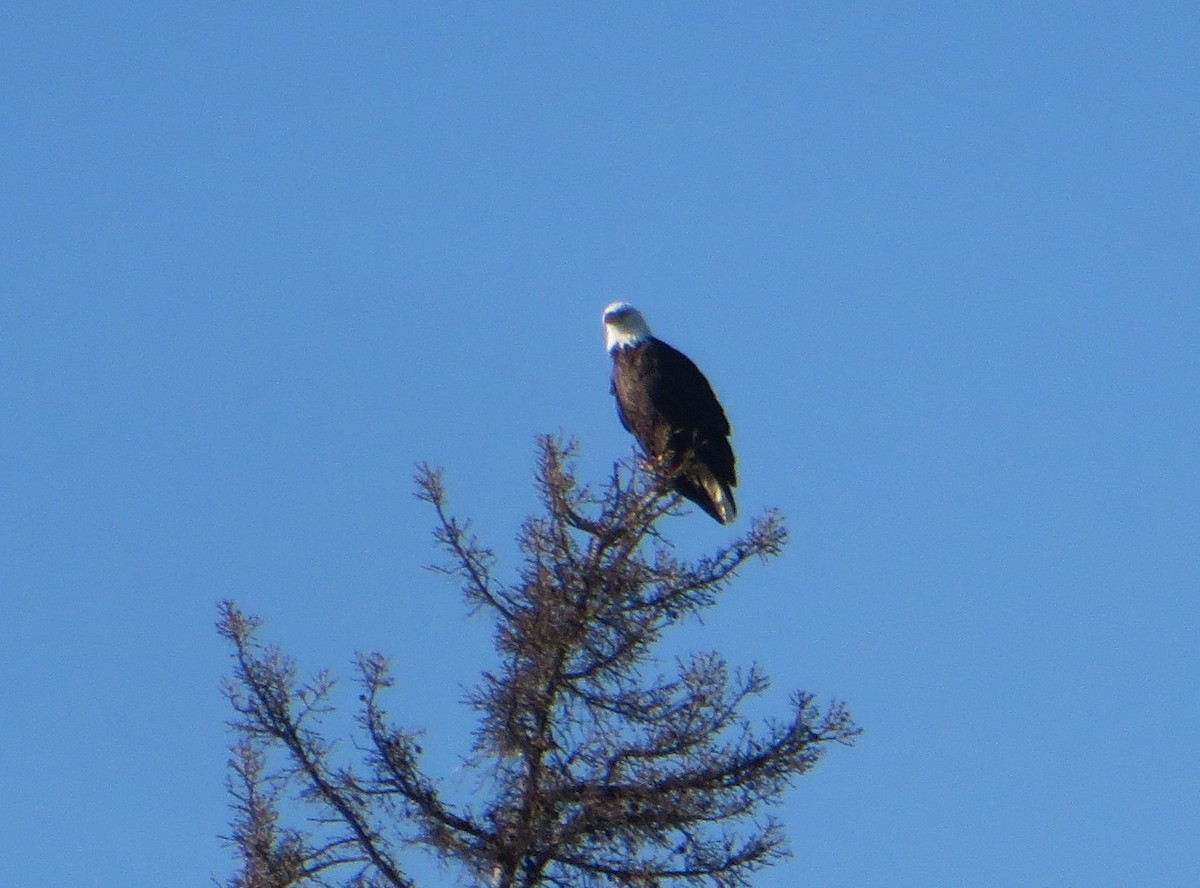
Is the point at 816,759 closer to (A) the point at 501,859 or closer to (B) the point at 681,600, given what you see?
(B) the point at 681,600

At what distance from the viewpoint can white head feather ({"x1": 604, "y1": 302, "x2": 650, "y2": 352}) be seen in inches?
425

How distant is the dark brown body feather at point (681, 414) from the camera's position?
32.1 feet

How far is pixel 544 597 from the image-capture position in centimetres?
690

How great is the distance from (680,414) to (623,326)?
1.16 meters

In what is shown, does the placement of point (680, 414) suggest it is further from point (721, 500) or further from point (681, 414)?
point (721, 500)

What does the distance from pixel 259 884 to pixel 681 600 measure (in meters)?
1.81

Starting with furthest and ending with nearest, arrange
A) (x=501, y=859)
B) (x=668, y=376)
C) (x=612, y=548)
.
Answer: (x=668, y=376) → (x=612, y=548) → (x=501, y=859)

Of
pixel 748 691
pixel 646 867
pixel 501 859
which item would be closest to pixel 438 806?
pixel 501 859

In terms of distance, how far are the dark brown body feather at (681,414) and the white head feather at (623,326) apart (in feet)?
0.80

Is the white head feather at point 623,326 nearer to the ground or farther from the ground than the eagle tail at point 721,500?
farther from the ground

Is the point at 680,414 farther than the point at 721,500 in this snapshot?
Yes

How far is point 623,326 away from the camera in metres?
11.0

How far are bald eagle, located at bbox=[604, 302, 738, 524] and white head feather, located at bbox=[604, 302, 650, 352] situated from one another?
114 millimetres

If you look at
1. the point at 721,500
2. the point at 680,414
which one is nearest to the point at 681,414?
the point at 680,414
